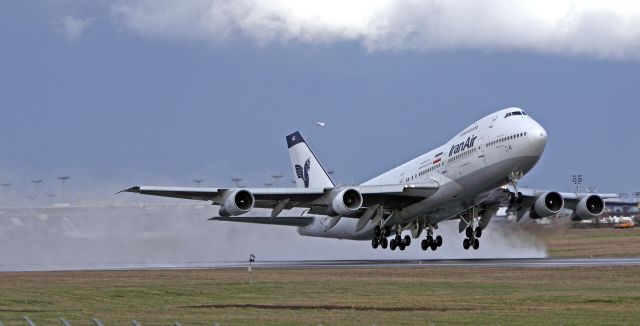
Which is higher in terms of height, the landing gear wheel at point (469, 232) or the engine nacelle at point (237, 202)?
the engine nacelle at point (237, 202)

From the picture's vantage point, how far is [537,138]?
5412 cm

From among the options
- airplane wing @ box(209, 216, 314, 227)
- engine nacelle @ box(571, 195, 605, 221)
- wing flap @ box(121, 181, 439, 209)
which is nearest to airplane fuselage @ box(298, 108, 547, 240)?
wing flap @ box(121, 181, 439, 209)

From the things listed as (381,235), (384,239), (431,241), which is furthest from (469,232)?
(381,235)

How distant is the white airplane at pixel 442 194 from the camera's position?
5544 cm

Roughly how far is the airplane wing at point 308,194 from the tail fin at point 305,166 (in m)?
10.0

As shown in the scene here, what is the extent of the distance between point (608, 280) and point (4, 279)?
84.9ft

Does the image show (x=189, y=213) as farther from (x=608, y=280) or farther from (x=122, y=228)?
(x=608, y=280)

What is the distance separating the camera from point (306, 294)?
3947cm

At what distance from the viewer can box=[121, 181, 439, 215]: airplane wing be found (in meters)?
59.8

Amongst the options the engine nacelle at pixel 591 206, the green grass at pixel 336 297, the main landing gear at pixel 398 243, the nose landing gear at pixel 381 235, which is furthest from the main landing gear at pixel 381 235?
the green grass at pixel 336 297

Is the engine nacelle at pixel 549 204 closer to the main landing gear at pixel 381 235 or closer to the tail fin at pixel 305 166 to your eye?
the main landing gear at pixel 381 235

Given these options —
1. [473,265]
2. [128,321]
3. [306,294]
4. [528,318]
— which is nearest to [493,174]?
[473,265]

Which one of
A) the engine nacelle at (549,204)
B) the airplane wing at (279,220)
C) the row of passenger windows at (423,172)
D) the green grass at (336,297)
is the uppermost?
the airplane wing at (279,220)

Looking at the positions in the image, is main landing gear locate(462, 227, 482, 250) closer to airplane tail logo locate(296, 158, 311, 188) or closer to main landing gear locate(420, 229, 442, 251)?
main landing gear locate(420, 229, 442, 251)
